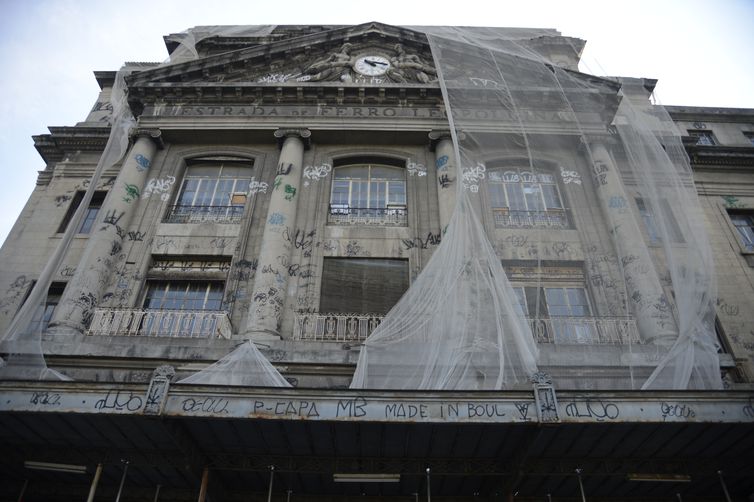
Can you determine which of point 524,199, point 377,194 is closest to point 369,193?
point 377,194

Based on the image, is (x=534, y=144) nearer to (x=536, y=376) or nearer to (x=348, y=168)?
(x=348, y=168)

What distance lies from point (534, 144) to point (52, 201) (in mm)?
14852

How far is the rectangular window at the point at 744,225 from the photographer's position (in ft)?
55.1

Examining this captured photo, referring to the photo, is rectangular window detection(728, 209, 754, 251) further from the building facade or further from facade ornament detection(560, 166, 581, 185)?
facade ornament detection(560, 166, 581, 185)

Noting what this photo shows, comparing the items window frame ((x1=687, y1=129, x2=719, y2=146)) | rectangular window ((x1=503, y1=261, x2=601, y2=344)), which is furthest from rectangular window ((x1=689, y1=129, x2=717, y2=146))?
rectangular window ((x1=503, y1=261, x2=601, y2=344))

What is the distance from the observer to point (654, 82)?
2106cm

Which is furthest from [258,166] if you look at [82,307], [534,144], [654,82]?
[654,82]

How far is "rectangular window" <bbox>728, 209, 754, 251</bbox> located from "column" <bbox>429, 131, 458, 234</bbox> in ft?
31.6

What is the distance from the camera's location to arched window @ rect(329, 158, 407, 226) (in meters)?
15.3

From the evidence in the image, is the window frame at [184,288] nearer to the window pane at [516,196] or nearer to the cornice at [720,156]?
the window pane at [516,196]

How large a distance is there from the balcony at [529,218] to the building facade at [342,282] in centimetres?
7

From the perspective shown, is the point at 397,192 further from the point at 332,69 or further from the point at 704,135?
the point at 704,135

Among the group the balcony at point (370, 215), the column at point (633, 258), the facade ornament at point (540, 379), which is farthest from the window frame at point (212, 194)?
the column at point (633, 258)

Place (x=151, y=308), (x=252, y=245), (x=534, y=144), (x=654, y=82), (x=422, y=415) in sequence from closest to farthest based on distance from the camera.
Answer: (x=422, y=415), (x=151, y=308), (x=252, y=245), (x=534, y=144), (x=654, y=82)
